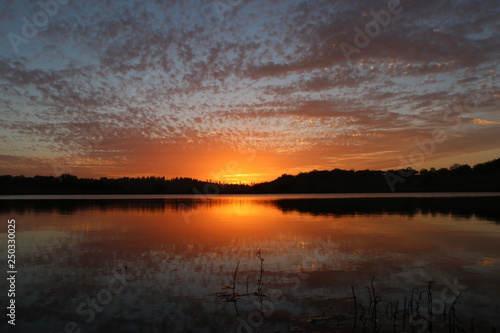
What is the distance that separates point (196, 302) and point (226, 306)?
121 centimetres

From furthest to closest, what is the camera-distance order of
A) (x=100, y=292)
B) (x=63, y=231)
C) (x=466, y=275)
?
(x=63, y=231) → (x=466, y=275) → (x=100, y=292)

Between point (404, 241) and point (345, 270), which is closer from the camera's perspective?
point (345, 270)

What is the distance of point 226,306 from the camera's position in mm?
11969

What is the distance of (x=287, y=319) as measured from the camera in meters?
10.9

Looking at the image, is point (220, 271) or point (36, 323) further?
point (220, 271)

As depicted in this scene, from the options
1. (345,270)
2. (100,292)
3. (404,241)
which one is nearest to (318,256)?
(345,270)

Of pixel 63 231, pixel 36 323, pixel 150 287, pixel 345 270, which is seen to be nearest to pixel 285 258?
pixel 345 270

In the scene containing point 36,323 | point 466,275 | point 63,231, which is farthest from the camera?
point 63,231

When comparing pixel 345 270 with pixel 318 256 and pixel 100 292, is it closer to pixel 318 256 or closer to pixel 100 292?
pixel 318 256

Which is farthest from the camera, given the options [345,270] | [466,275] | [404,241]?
[404,241]

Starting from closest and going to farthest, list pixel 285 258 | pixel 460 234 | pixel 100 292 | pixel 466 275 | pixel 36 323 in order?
pixel 36 323, pixel 100 292, pixel 466 275, pixel 285 258, pixel 460 234

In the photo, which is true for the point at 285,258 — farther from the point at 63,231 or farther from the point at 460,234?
the point at 63,231

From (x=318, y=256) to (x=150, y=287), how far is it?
1051cm

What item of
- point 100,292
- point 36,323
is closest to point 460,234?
point 100,292
